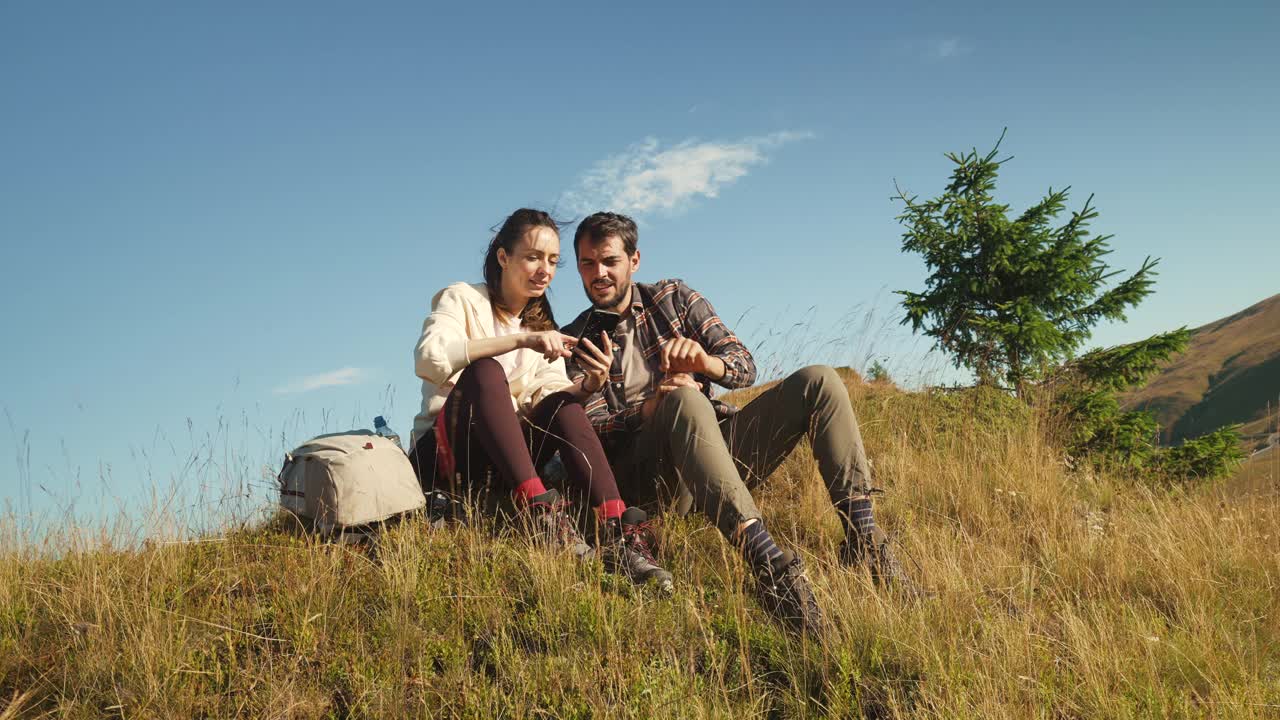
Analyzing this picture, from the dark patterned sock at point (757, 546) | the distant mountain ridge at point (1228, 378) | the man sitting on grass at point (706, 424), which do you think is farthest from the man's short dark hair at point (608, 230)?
the distant mountain ridge at point (1228, 378)

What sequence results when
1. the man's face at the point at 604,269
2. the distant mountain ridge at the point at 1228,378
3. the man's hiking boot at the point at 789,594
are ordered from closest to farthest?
the man's hiking boot at the point at 789,594
the man's face at the point at 604,269
the distant mountain ridge at the point at 1228,378

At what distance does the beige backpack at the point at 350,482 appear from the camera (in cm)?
330

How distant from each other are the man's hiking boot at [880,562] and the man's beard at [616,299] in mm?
1644

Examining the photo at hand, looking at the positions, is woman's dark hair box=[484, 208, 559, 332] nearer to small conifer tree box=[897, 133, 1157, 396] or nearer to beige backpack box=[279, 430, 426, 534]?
beige backpack box=[279, 430, 426, 534]

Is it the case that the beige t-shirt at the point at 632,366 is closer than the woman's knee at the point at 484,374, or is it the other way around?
the woman's knee at the point at 484,374

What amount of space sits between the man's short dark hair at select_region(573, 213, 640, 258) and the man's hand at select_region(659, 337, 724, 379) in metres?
0.63

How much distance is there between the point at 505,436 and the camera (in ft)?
10.6

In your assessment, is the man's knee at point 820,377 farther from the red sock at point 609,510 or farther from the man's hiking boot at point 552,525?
the man's hiking boot at point 552,525

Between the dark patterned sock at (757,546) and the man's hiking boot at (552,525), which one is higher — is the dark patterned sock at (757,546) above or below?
below

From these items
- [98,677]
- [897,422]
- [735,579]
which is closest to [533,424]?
[735,579]

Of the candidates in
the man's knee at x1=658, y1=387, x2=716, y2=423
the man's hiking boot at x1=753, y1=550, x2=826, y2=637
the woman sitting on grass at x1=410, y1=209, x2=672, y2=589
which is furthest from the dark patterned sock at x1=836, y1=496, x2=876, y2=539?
the woman sitting on grass at x1=410, y1=209, x2=672, y2=589

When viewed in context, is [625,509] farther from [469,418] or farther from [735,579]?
[469,418]

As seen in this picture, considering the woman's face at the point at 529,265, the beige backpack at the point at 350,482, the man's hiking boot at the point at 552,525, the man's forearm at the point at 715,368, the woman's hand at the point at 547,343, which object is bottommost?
the man's hiking boot at the point at 552,525

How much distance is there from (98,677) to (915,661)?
285cm
